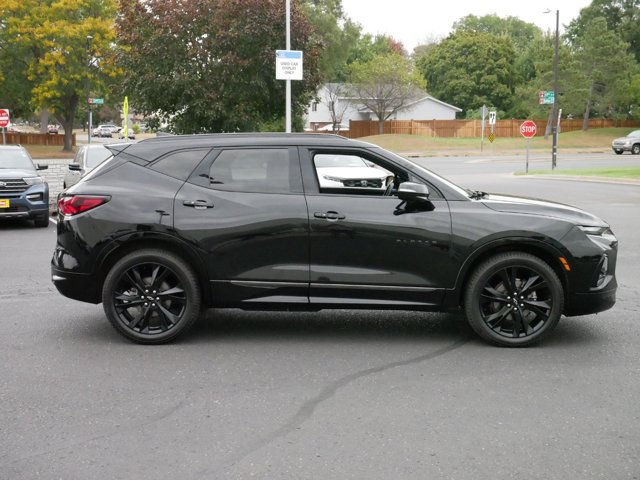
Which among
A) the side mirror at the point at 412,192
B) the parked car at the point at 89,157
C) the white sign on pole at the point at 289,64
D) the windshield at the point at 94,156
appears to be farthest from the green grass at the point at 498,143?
the side mirror at the point at 412,192

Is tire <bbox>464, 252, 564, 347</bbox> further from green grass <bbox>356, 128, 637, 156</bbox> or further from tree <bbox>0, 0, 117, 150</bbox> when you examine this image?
green grass <bbox>356, 128, 637, 156</bbox>

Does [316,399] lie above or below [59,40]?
below

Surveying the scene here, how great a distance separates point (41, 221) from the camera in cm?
1518

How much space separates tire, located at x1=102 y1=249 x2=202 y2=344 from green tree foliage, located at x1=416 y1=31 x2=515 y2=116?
82.9 meters

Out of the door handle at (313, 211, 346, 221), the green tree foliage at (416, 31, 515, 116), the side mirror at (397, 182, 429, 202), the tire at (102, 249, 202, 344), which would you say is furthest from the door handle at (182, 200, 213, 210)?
the green tree foliage at (416, 31, 515, 116)

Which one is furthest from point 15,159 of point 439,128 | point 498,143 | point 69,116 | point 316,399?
point 439,128

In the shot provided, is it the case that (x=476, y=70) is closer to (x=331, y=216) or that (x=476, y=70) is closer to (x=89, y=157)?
(x=89, y=157)

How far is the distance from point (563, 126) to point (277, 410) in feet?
254

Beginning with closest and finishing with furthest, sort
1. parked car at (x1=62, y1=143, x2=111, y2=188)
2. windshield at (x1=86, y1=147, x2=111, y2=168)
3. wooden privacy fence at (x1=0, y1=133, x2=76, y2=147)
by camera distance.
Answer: parked car at (x1=62, y1=143, x2=111, y2=188), windshield at (x1=86, y1=147, x2=111, y2=168), wooden privacy fence at (x1=0, y1=133, x2=76, y2=147)

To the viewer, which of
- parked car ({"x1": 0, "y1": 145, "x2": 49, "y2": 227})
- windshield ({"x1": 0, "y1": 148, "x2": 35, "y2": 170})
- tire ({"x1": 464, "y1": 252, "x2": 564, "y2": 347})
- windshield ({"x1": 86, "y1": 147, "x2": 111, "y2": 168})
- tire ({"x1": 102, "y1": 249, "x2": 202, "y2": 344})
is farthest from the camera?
windshield ({"x1": 86, "y1": 147, "x2": 111, "y2": 168})

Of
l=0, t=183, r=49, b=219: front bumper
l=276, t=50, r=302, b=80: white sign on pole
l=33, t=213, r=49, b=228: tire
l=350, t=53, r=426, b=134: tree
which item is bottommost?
l=33, t=213, r=49, b=228: tire

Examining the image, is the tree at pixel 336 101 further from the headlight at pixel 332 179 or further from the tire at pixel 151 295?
the tire at pixel 151 295

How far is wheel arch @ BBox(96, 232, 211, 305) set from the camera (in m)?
6.16

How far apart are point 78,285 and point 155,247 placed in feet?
2.39
